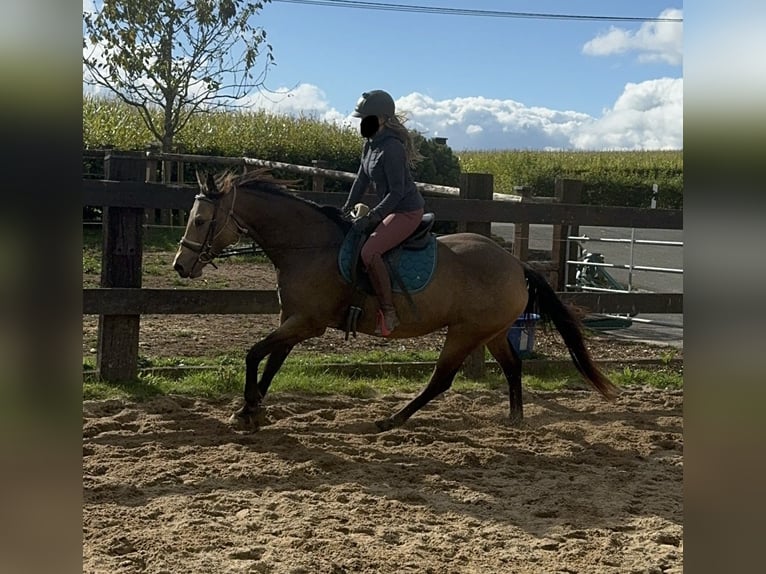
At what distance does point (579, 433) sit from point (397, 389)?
1.68 metres

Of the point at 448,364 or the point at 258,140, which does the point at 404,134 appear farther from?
the point at 258,140

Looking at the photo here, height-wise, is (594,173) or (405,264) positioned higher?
(594,173)

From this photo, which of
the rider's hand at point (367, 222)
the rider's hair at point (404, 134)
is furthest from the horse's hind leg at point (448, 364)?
the rider's hair at point (404, 134)

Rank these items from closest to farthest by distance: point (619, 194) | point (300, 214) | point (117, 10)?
point (300, 214) < point (117, 10) < point (619, 194)

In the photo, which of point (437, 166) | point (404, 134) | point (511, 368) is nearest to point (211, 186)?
point (404, 134)

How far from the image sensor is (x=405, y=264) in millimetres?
5203

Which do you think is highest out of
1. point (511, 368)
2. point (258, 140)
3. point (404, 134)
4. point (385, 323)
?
point (258, 140)

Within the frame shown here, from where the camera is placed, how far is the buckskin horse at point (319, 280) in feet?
16.8

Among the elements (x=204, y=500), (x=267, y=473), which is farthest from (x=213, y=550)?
(x=267, y=473)

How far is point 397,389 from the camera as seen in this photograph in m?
6.59

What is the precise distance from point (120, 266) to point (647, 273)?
45.7 feet

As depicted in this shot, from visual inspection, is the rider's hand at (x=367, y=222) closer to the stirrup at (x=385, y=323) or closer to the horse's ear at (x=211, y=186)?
the stirrup at (x=385, y=323)
